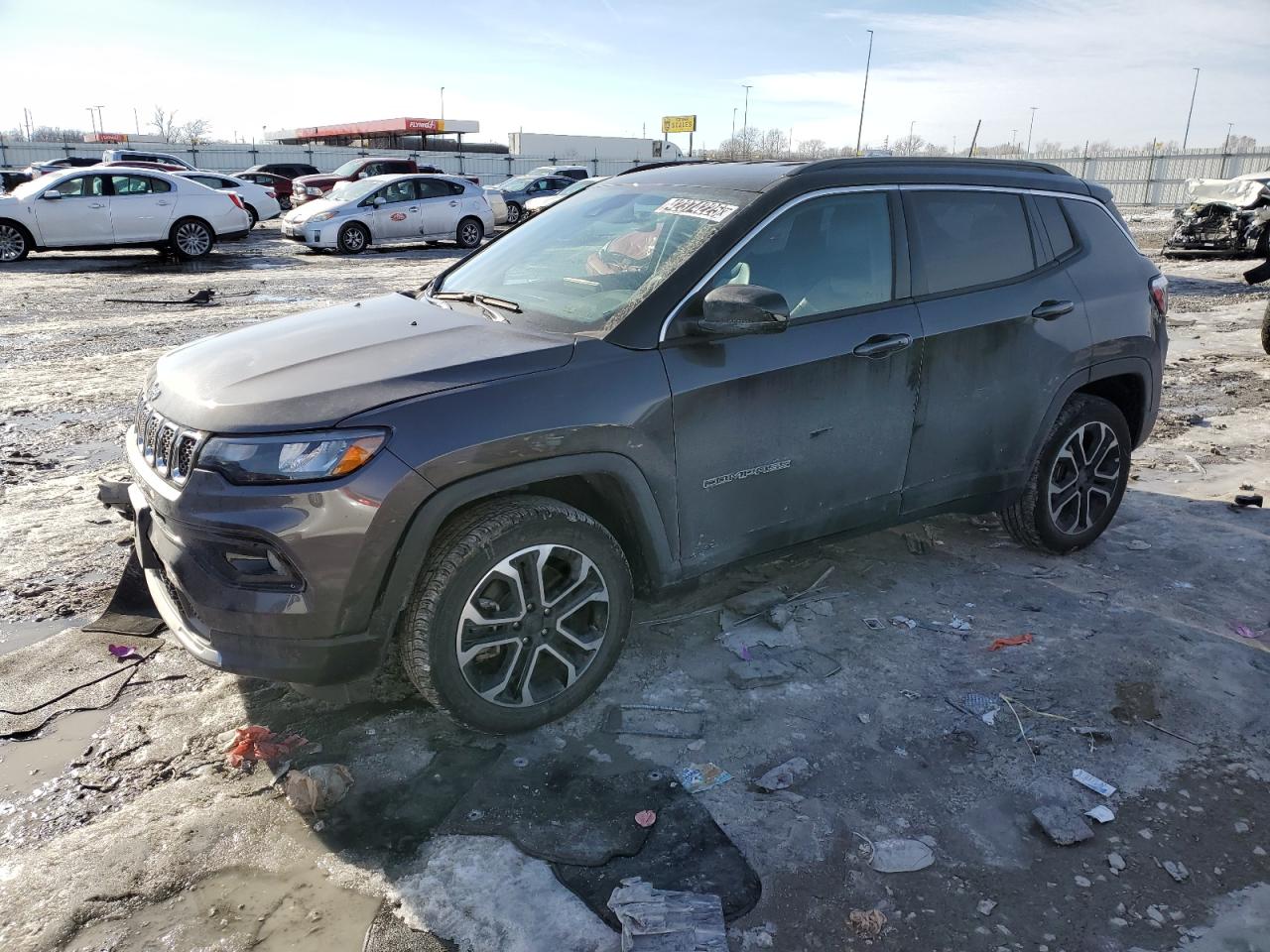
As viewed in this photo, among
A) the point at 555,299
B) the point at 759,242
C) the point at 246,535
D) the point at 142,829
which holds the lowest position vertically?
the point at 142,829

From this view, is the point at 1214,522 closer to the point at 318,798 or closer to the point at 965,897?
the point at 965,897

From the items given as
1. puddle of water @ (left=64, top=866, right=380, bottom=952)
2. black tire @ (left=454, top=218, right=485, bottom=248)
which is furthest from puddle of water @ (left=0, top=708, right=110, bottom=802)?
black tire @ (left=454, top=218, right=485, bottom=248)

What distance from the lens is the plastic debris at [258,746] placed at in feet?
10.1

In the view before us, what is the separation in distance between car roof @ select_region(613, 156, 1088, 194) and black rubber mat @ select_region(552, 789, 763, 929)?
2342 millimetres

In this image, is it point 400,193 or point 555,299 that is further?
point 400,193

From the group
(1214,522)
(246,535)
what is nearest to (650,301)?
(246,535)

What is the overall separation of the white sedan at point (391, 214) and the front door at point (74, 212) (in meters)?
3.61

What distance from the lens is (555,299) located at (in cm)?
354

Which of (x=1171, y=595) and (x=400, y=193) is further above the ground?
(x=400, y=193)

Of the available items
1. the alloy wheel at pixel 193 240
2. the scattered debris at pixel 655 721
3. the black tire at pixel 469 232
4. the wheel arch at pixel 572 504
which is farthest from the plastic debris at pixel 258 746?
the black tire at pixel 469 232

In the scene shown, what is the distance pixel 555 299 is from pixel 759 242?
31.6 inches

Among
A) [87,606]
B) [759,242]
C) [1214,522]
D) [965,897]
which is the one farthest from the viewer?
[1214,522]

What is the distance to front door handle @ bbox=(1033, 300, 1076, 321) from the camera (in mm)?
4137

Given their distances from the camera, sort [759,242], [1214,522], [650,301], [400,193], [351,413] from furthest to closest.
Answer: [400,193], [1214,522], [759,242], [650,301], [351,413]
